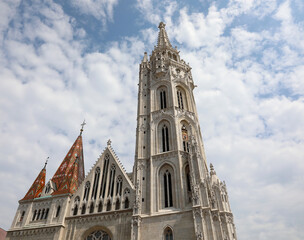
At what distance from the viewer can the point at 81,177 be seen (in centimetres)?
2986

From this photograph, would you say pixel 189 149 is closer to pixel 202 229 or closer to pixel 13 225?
pixel 202 229

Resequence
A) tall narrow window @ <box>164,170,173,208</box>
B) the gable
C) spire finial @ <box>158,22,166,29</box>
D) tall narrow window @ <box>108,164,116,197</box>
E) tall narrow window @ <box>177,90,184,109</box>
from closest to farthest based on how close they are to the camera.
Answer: tall narrow window @ <box>164,170,173,208</box> → the gable → tall narrow window @ <box>108,164,116,197</box> → tall narrow window @ <box>177,90,184,109</box> → spire finial @ <box>158,22,166,29</box>

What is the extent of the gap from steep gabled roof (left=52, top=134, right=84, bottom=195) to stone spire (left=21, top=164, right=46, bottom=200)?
52.3 inches

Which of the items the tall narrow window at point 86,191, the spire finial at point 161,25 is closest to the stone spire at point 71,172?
the tall narrow window at point 86,191

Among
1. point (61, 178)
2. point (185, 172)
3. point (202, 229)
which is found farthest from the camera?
point (61, 178)

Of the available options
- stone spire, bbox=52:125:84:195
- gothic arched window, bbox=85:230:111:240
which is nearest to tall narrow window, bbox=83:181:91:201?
stone spire, bbox=52:125:84:195

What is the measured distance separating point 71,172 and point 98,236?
9.20 m

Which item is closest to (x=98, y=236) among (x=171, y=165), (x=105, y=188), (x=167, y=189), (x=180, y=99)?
(x=105, y=188)

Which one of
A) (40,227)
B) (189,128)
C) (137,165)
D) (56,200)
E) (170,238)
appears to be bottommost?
(170,238)

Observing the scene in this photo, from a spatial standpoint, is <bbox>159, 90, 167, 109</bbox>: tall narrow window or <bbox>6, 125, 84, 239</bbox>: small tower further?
<bbox>159, 90, 167, 109</bbox>: tall narrow window

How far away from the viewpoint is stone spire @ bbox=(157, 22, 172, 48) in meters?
38.4

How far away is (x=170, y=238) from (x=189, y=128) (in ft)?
37.2

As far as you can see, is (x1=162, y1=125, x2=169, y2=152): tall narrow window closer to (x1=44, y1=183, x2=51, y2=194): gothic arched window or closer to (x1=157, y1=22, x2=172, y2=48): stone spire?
(x1=44, y1=183, x2=51, y2=194): gothic arched window

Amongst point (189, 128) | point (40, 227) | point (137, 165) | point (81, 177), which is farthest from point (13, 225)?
point (189, 128)
